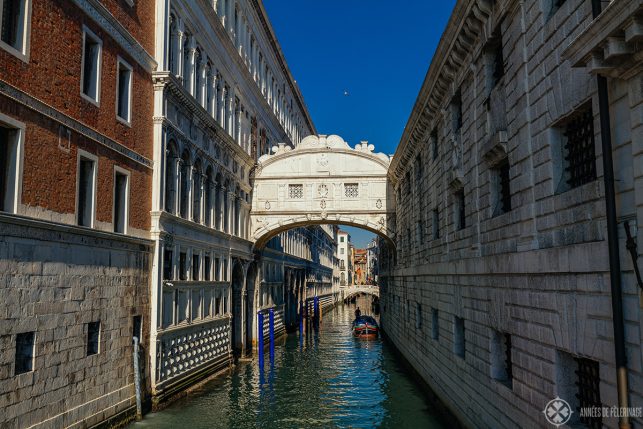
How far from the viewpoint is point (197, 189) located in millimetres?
19188

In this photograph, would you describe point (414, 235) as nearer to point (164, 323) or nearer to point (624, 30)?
point (164, 323)

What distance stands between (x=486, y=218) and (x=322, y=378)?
40.6ft

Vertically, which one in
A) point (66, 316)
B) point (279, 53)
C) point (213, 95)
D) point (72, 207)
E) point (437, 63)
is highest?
point (279, 53)

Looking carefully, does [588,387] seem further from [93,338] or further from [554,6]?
[93,338]

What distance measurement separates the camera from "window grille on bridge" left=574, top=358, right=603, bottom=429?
6738mm

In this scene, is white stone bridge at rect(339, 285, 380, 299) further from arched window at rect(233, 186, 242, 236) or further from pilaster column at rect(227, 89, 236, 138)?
pilaster column at rect(227, 89, 236, 138)

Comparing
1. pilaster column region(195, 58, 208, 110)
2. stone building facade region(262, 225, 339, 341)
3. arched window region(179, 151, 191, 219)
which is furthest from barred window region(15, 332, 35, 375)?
stone building facade region(262, 225, 339, 341)

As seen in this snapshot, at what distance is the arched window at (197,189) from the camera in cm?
1886

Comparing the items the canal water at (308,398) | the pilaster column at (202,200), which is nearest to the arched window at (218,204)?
the pilaster column at (202,200)

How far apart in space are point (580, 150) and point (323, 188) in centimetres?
1926

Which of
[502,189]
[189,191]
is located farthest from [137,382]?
[502,189]

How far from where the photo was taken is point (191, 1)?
17812mm

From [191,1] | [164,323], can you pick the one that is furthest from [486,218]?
[191,1]

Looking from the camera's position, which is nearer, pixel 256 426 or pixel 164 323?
pixel 256 426
